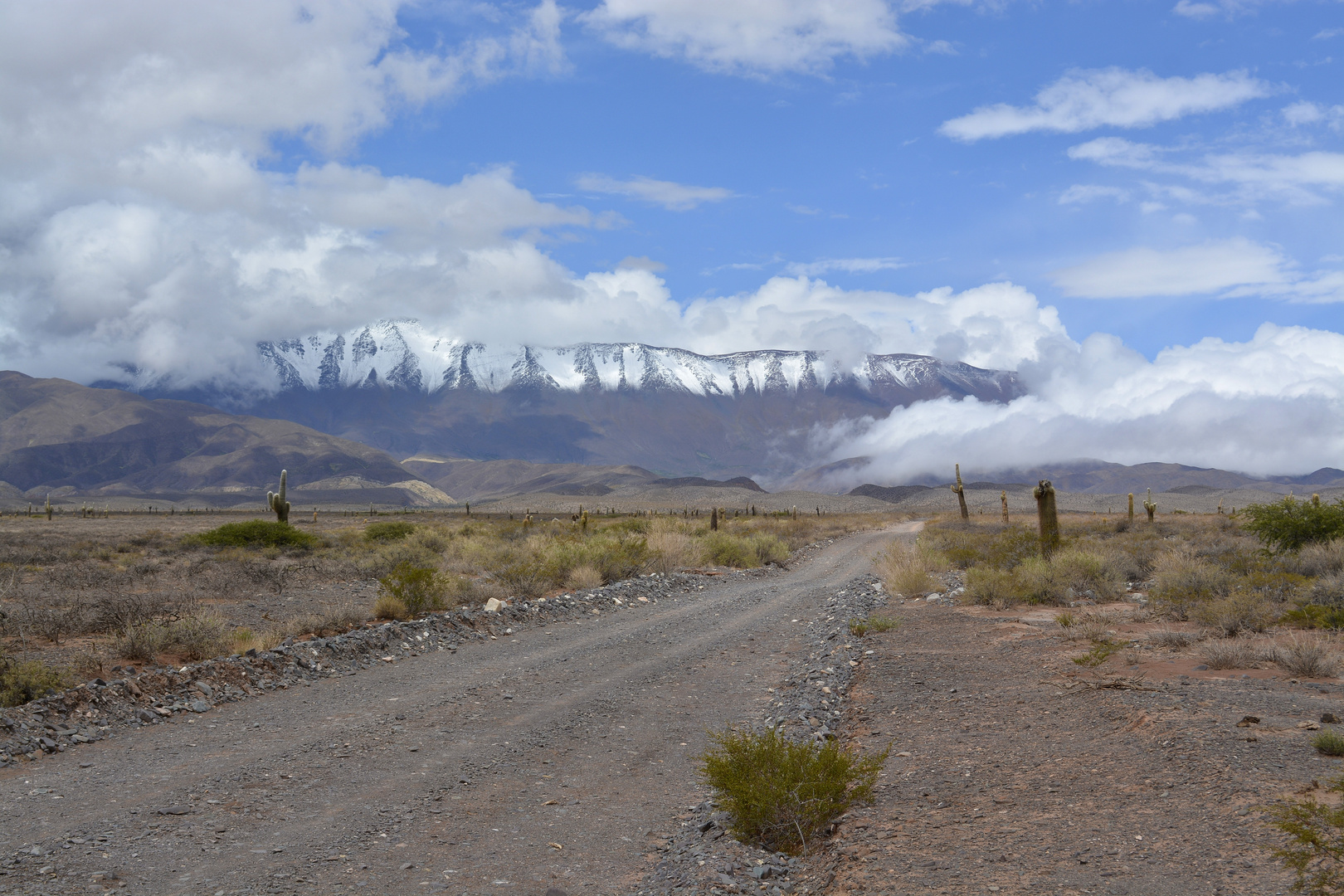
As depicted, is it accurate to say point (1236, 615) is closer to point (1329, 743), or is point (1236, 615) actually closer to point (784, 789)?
point (1329, 743)

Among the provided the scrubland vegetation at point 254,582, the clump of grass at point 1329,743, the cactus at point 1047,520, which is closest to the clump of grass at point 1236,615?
the clump of grass at point 1329,743

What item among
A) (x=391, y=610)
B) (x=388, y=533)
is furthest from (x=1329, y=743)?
(x=388, y=533)

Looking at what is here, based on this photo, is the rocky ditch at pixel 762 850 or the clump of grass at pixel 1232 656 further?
the clump of grass at pixel 1232 656

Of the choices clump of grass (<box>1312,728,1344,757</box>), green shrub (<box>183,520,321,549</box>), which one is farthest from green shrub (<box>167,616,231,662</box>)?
green shrub (<box>183,520,321,549</box>)

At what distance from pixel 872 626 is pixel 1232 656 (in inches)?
217

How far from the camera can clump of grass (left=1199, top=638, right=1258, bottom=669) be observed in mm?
9664

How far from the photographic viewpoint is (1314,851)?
4.27 metres

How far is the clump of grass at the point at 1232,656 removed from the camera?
31.7 feet

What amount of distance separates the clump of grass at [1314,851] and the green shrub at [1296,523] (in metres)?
18.9

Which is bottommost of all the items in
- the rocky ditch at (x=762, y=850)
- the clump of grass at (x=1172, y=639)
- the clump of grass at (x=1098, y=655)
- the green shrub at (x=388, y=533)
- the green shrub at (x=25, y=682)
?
the green shrub at (x=388, y=533)

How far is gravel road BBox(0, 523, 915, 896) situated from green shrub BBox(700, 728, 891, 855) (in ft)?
2.36

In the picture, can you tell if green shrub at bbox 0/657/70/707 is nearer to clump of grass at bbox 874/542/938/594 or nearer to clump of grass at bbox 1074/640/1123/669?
clump of grass at bbox 1074/640/1123/669

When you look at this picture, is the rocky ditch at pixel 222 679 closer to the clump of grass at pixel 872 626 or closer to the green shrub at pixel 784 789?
the clump of grass at pixel 872 626

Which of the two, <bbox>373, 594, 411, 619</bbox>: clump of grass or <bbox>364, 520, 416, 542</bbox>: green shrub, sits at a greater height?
<bbox>373, 594, 411, 619</bbox>: clump of grass
